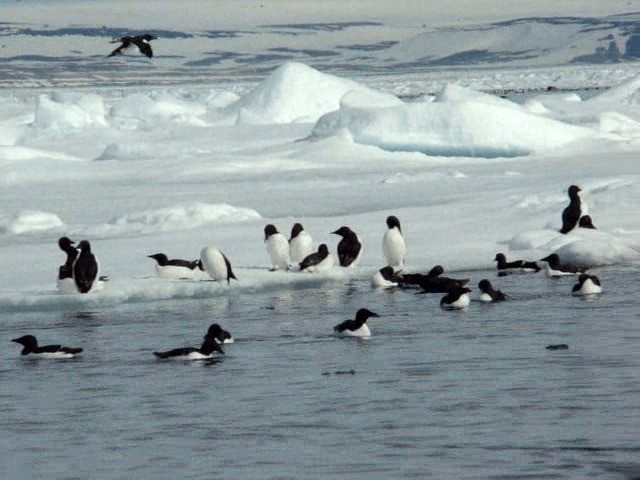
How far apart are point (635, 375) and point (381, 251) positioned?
26.3 ft


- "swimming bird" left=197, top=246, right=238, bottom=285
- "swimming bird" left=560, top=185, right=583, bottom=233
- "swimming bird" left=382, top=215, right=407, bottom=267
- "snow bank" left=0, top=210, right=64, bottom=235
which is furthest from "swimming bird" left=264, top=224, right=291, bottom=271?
"snow bank" left=0, top=210, right=64, bottom=235

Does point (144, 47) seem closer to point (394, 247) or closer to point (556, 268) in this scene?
point (394, 247)

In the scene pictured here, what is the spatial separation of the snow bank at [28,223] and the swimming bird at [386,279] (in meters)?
7.20

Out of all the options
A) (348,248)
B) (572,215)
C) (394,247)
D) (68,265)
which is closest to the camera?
(68,265)

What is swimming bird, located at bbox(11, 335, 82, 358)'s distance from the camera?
12156 millimetres

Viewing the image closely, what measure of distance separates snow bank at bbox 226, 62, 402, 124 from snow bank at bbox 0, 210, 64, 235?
80.0ft

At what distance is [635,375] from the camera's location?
10211 millimetres

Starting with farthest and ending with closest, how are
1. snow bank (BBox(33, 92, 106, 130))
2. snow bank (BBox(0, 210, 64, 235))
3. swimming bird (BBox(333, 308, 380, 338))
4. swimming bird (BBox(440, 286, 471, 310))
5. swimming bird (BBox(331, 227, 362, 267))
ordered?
snow bank (BBox(33, 92, 106, 130)) → snow bank (BBox(0, 210, 64, 235)) → swimming bird (BBox(331, 227, 362, 267)) → swimming bird (BBox(440, 286, 471, 310)) → swimming bird (BBox(333, 308, 380, 338))

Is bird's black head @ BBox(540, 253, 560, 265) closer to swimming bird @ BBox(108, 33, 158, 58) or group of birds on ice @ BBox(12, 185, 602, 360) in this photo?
group of birds on ice @ BBox(12, 185, 602, 360)

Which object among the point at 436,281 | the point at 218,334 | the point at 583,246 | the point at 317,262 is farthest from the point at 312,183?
the point at 218,334

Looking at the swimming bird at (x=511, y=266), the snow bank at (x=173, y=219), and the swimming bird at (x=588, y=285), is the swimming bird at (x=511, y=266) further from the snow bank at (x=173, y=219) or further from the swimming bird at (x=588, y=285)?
the snow bank at (x=173, y=219)

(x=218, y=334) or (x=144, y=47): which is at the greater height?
(x=144, y=47)

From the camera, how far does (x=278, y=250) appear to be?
16.3 metres

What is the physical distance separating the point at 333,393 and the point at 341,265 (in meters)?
6.75
